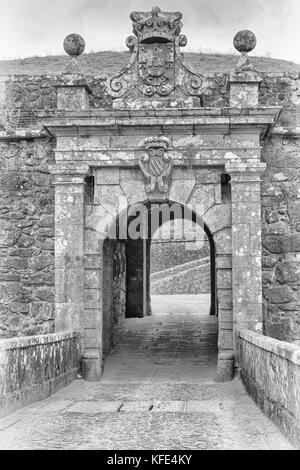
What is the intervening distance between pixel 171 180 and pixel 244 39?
2082mm

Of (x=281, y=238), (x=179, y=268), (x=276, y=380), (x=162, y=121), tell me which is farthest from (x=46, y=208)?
(x=179, y=268)

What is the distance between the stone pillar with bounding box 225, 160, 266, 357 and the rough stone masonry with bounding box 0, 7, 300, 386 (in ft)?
0.04

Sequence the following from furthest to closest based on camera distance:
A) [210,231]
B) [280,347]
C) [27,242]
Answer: [27,242], [210,231], [280,347]

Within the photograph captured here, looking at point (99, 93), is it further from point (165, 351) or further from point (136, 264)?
point (136, 264)

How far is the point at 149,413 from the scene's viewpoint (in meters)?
5.89

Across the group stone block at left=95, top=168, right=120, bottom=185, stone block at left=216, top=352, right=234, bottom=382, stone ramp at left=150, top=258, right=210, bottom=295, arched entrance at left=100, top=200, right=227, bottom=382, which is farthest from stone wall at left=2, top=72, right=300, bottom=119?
stone ramp at left=150, top=258, right=210, bottom=295

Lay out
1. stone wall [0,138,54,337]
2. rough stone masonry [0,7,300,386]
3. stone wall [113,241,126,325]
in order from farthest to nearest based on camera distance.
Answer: stone wall [113,241,126,325] → stone wall [0,138,54,337] → rough stone masonry [0,7,300,386]

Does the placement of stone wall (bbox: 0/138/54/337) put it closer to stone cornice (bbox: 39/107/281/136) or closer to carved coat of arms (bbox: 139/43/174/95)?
stone cornice (bbox: 39/107/281/136)

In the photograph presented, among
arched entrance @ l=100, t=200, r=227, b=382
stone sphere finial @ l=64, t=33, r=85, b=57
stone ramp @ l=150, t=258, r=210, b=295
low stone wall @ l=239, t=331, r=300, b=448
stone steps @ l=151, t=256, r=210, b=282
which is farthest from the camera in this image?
stone steps @ l=151, t=256, r=210, b=282

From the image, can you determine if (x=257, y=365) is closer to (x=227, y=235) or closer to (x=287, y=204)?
(x=227, y=235)

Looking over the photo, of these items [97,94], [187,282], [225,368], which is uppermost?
[97,94]

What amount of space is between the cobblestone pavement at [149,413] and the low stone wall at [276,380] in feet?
0.37

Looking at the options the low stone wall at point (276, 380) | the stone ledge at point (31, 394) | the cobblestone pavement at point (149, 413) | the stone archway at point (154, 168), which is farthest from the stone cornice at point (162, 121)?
the cobblestone pavement at point (149, 413)

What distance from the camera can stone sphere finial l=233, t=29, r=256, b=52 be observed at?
8.30 meters
